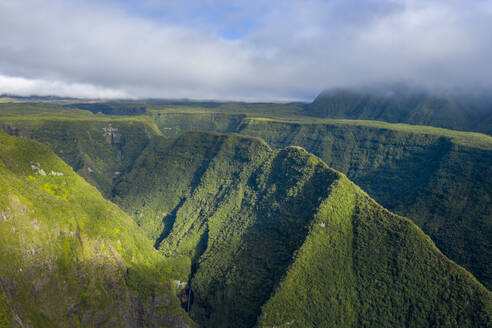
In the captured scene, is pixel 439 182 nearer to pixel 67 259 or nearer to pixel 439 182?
pixel 439 182

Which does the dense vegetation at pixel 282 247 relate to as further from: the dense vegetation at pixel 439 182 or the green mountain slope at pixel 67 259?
the dense vegetation at pixel 439 182

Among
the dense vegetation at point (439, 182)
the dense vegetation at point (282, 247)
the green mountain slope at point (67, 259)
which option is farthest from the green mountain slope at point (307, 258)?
the dense vegetation at point (439, 182)

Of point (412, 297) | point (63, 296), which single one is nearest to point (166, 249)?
point (63, 296)

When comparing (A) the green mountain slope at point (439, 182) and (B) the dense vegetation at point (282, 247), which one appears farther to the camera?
(A) the green mountain slope at point (439, 182)

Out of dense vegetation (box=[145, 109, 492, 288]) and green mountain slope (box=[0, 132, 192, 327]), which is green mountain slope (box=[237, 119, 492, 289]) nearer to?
dense vegetation (box=[145, 109, 492, 288])

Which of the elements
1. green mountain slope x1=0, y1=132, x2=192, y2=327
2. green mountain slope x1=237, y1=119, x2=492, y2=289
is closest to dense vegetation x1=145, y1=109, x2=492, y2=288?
green mountain slope x1=237, y1=119, x2=492, y2=289

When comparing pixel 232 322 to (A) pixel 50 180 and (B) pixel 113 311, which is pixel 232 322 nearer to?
(B) pixel 113 311
